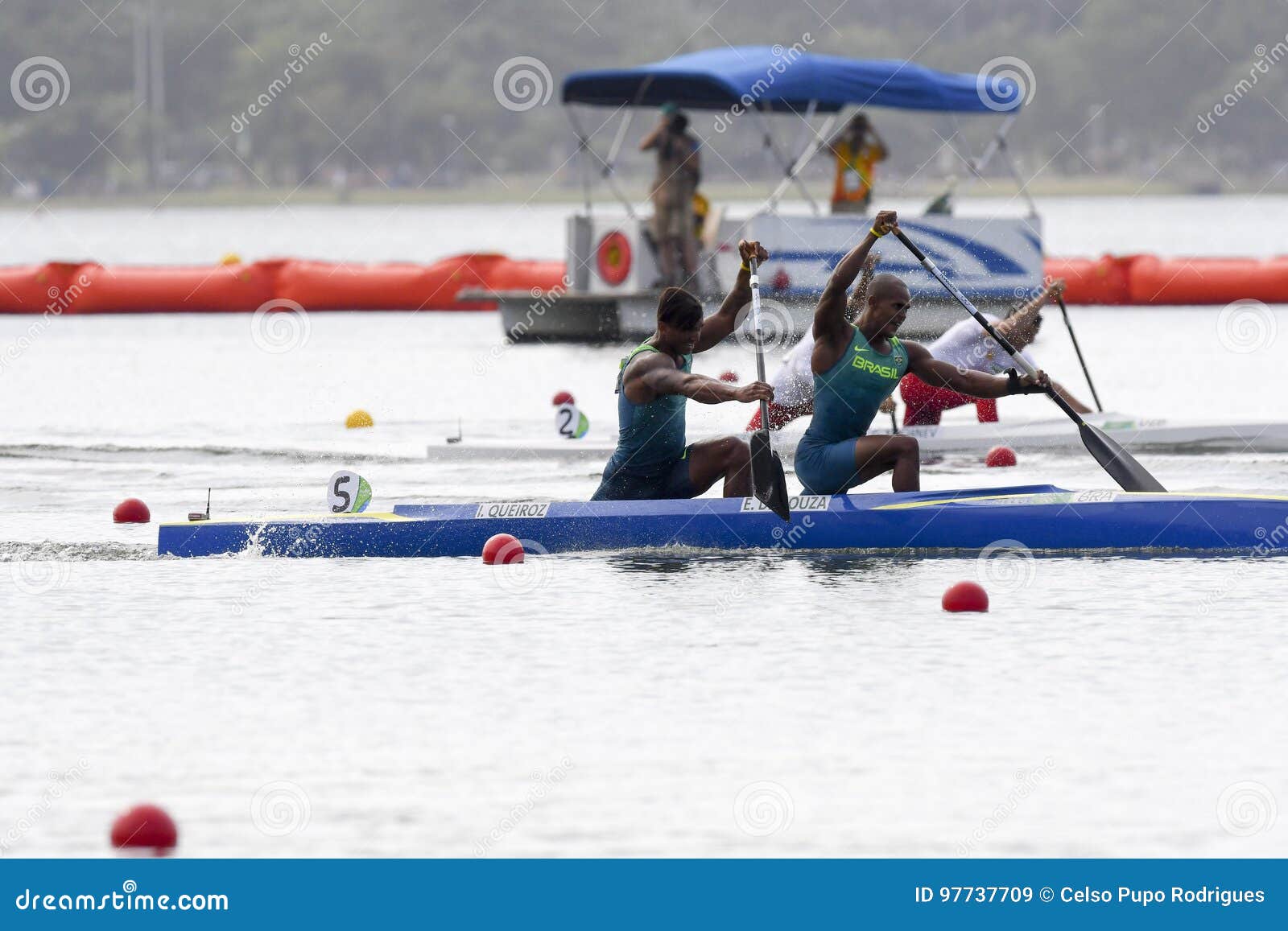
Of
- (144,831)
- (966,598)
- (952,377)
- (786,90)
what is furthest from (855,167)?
(144,831)

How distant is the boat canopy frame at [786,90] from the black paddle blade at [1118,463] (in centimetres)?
1233

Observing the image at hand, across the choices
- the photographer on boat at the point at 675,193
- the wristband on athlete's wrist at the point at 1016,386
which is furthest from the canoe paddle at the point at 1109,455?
the photographer on boat at the point at 675,193

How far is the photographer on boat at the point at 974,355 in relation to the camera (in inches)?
594

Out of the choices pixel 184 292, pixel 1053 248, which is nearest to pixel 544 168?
pixel 1053 248

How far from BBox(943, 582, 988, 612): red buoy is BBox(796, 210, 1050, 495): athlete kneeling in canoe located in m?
1.52

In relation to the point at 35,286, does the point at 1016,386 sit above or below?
below

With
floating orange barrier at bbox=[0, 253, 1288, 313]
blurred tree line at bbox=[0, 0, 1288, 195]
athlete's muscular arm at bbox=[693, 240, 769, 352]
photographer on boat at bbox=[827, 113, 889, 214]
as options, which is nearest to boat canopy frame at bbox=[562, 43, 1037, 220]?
photographer on boat at bbox=[827, 113, 889, 214]

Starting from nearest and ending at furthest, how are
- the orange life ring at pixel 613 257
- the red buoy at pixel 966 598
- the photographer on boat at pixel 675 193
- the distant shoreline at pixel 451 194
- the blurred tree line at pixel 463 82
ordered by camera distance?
the red buoy at pixel 966 598 → the photographer on boat at pixel 675 193 → the orange life ring at pixel 613 257 → the blurred tree line at pixel 463 82 → the distant shoreline at pixel 451 194

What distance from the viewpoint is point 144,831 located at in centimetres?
659

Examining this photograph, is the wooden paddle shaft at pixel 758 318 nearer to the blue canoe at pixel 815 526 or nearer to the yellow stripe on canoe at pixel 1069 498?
the blue canoe at pixel 815 526

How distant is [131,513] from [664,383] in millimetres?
3560

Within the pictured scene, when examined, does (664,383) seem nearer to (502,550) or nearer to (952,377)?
(502,550)

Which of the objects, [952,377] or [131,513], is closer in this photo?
[952,377]

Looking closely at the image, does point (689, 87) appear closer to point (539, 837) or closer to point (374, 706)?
point (374, 706)
